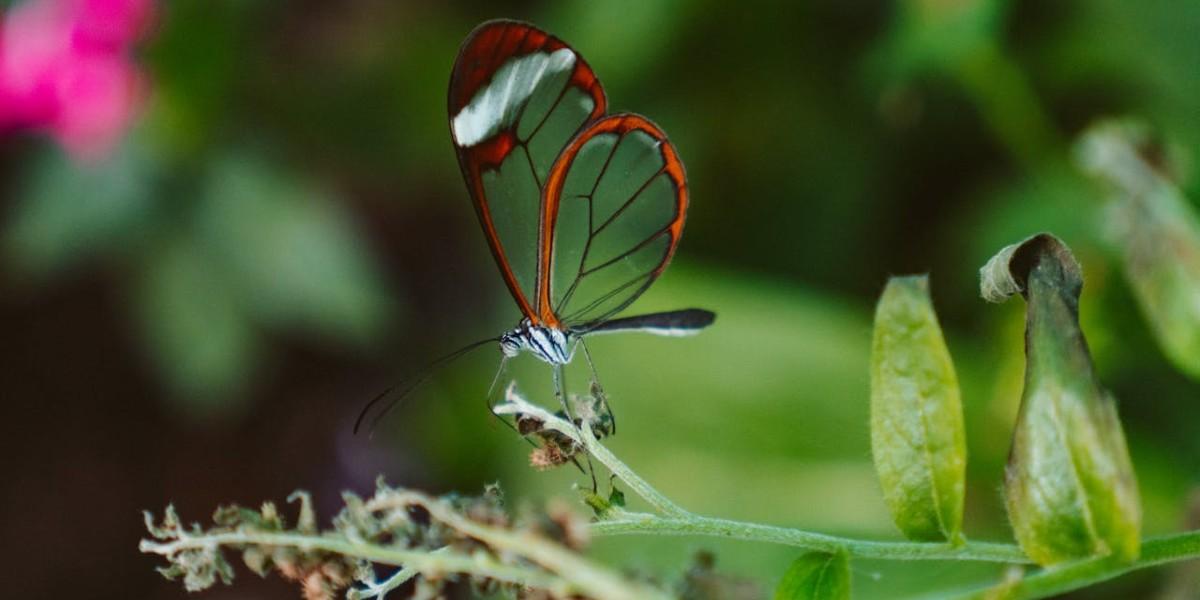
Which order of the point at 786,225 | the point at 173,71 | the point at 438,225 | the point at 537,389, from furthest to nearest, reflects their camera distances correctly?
the point at 438,225
the point at 173,71
the point at 786,225
the point at 537,389

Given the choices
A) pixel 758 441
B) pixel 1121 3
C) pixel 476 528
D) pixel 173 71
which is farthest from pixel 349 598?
pixel 173 71

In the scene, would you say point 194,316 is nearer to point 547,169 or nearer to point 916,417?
point 547,169

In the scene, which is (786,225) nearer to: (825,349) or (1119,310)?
(825,349)

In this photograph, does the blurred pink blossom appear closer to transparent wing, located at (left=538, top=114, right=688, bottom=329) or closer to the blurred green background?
the blurred green background

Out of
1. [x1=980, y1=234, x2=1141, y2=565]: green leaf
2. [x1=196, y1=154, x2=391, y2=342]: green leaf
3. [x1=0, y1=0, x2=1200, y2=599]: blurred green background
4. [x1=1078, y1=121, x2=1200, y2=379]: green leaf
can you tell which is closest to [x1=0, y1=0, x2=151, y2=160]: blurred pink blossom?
[x1=0, y1=0, x2=1200, y2=599]: blurred green background

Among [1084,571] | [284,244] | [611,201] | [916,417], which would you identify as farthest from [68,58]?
[1084,571]
